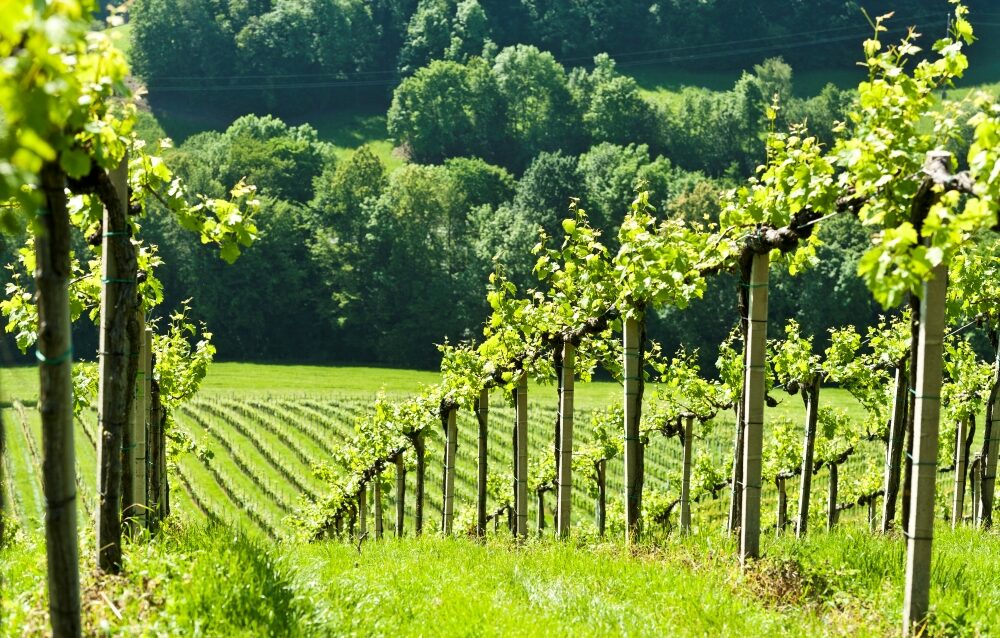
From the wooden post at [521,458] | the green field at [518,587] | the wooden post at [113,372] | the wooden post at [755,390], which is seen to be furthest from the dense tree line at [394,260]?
the wooden post at [113,372]

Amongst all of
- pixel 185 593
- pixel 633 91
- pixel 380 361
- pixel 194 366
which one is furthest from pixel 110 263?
pixel 633 91

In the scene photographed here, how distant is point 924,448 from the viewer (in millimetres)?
5711

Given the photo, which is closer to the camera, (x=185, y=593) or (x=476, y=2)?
(x=185, y=593)

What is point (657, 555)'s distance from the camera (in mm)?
7691

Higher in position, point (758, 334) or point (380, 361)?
point (758, 334)

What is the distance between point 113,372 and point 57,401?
1324 mm

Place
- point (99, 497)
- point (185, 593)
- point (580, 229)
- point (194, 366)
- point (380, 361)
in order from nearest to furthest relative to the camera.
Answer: point (185, 593)
point (99, 497)
point (580, 229)
point (194, 366)
point (380, 361)

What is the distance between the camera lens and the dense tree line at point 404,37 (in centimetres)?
10375

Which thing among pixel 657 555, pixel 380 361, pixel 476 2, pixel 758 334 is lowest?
pixel 380 361

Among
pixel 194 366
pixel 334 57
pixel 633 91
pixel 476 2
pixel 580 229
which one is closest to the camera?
pixel 580 229

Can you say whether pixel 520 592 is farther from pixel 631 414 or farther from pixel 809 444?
pixel 809 444

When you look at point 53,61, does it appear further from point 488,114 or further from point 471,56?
point 471,56

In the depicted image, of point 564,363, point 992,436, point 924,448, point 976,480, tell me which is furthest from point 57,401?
point 976,480

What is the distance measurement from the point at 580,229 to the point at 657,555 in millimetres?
3632
